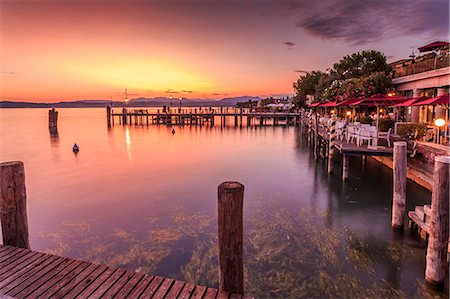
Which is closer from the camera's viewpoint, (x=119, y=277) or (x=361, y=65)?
(x=119, y=277)

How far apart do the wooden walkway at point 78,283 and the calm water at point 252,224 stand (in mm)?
2649

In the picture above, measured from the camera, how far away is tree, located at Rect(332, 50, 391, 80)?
38188mm

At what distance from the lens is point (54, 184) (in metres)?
15.3

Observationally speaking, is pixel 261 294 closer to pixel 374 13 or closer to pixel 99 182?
pixel 99 182

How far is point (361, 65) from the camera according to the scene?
39719mm

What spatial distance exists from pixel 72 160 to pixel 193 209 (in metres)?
15.2

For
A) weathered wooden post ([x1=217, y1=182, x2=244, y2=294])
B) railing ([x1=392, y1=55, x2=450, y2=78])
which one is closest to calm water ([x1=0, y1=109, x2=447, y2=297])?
weathered wooden post ([x1=217, y1=182, x2=244, y2=294])

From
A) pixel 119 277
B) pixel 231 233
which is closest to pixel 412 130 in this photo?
pixel 231 233

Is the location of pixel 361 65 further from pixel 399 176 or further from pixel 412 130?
pixel 399 176

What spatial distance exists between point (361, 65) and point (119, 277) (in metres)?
43.2

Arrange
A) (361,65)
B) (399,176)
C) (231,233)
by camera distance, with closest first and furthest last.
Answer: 1. (231,233)
2. (399,176)
3. (361,65)

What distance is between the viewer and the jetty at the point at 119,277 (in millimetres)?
3768

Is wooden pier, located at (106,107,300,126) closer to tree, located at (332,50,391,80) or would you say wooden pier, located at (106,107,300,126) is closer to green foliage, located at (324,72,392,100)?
tree, located at (332,50,391,80)

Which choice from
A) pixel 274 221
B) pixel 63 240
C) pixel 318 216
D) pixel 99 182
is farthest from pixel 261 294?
pixel 99 182
